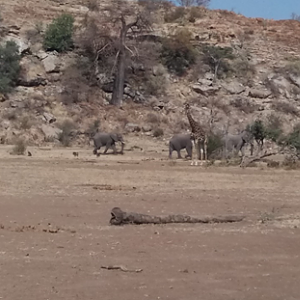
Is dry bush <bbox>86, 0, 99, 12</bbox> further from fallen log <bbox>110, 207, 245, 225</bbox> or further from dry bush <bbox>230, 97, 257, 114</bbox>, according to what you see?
fallen log <bbox>110, 207, 245, 225</bbox>

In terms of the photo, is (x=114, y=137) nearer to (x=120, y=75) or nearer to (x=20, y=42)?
(x=120, y=75)

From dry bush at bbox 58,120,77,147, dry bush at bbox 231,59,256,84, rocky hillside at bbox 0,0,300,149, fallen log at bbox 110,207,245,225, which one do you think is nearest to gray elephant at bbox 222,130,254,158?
dry bush at bbox 58,120,77,147

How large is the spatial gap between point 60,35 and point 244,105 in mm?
12243

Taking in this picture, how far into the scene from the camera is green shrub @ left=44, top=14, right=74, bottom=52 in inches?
1857

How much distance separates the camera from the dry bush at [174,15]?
57.3 metres

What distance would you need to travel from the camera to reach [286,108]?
4578cm

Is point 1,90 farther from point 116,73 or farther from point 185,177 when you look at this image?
point 185,177

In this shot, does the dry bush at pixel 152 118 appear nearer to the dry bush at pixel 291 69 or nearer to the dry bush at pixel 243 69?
the dry bush at pixel 243 69

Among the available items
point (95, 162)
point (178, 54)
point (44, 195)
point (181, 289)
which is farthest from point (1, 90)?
point (181, 289)

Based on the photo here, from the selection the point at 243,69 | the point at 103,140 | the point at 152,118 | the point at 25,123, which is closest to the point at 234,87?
the point at 243,69

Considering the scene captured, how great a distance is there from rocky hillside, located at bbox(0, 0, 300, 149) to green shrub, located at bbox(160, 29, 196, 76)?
41cm

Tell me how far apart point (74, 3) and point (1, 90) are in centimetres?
1872

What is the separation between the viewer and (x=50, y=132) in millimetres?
37469

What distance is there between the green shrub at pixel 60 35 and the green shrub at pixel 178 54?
20.1 ft
